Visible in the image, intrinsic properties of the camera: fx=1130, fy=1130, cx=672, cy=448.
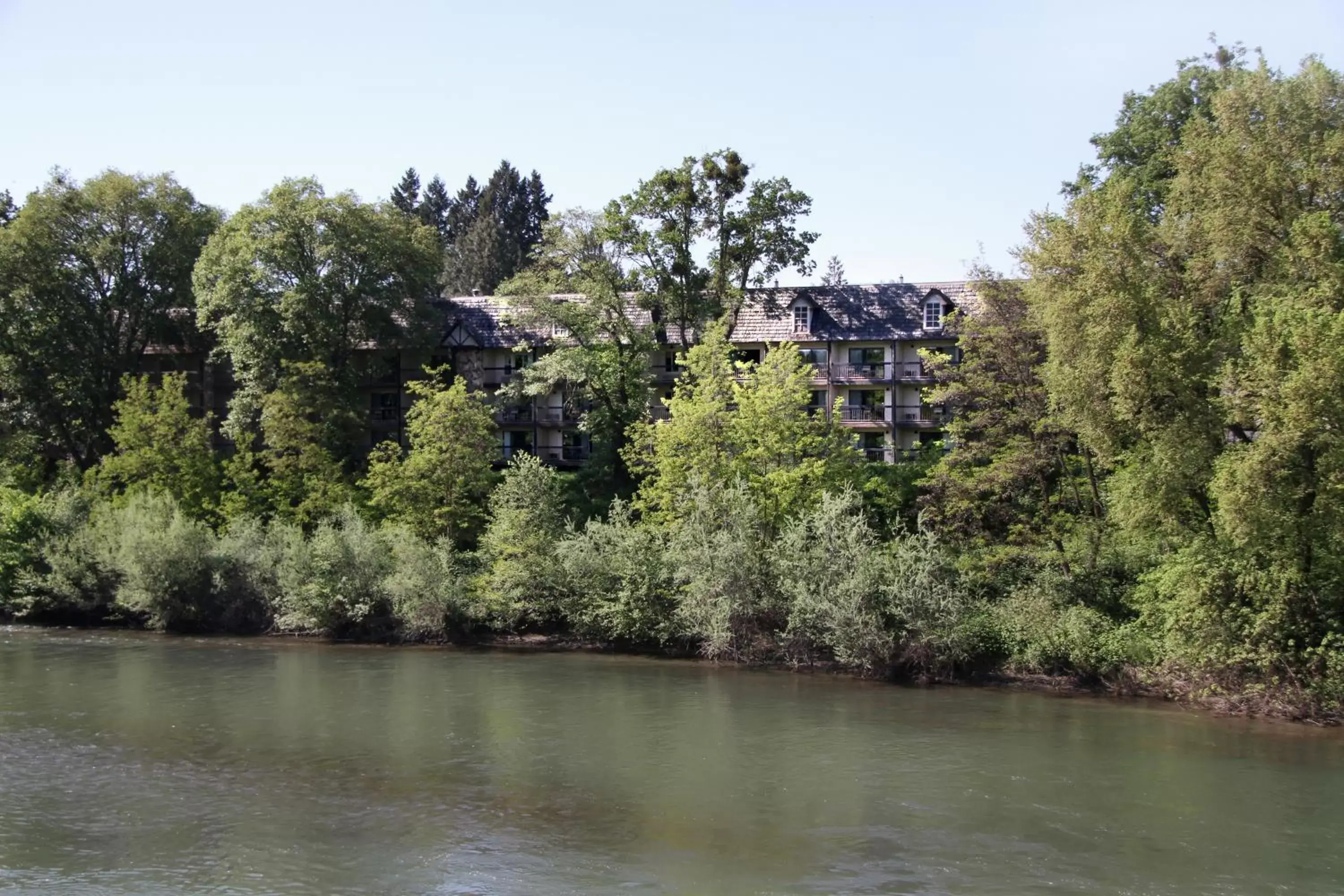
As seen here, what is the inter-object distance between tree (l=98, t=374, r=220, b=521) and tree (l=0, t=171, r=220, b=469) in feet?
18.8

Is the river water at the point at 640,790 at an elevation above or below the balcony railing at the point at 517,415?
below

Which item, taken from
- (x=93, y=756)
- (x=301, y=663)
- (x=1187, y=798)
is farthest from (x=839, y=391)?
(x=93, y=756)

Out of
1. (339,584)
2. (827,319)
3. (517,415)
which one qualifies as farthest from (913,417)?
(339,584)

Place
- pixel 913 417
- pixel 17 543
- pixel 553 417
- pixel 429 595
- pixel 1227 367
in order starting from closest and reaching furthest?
1. pixel 1227 367
2. pixel 429 595
3. pixel 17 543
4. pixel 913 417
5. pixel 553 417

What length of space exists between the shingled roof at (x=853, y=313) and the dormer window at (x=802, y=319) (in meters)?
0.20

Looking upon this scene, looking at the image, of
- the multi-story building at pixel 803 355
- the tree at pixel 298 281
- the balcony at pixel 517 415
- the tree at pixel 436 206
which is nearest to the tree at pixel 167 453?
the tree at pixel 298 281

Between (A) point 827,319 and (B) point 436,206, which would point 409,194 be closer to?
(B) point 436,206

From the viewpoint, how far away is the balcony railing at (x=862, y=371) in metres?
60.0

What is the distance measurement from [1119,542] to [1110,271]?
32.0ft

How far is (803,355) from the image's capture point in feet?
199

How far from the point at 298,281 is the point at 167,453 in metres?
10.6

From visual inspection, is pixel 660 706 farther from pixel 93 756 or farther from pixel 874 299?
pixel 874 299

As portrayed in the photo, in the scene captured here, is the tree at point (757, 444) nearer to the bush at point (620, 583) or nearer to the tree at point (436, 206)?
the bush at point (620, 583)

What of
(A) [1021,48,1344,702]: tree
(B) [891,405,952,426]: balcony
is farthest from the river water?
(B) [891,405,952,426]: balcony
